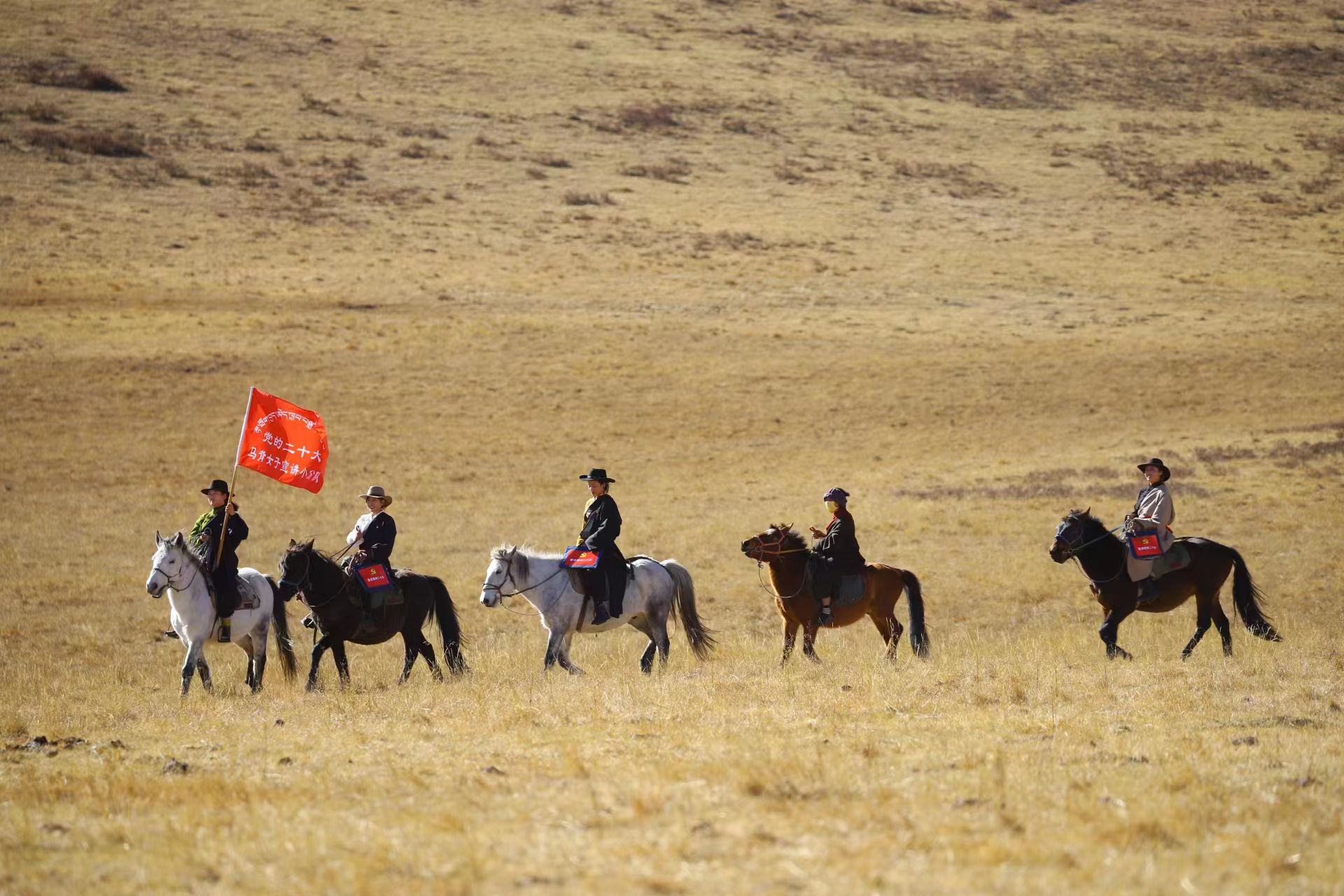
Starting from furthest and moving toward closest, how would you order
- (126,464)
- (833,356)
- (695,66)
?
1. (695,66)
2. (833,356)
3. (126,464)

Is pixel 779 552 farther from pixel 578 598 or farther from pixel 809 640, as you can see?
pixel 578 598

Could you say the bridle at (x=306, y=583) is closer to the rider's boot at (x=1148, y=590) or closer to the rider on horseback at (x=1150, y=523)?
the rider on horseback at (x=1150, y=523)

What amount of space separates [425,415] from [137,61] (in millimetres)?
51392

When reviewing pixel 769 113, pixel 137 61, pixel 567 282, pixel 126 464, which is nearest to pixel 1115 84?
pixel 769 113

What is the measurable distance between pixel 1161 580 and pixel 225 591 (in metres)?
11.0

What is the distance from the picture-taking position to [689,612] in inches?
625

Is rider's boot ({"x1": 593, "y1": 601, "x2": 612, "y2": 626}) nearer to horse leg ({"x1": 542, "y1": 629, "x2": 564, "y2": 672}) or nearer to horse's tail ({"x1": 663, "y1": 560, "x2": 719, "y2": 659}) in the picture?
horse leg ({"x1": 542, "y1": 629, "x2": 564, "y2": 672})

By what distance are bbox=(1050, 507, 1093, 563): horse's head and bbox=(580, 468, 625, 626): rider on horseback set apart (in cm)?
508

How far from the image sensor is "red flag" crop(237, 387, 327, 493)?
15.9 metres

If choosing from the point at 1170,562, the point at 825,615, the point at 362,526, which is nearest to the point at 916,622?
the point at 825,615

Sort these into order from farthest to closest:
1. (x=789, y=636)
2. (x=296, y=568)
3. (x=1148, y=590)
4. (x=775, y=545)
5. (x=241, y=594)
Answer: (x=789, y=636)
(x=1148, y=590)
(x=775, y=545)
(x=241, y=594)
(x=296, y=568)

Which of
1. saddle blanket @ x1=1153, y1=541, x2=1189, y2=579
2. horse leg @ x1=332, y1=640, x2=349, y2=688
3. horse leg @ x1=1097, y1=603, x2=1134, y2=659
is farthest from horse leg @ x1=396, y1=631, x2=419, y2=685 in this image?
saddle blanket @ x1=1153, y1=541, x2=1189, y2=579

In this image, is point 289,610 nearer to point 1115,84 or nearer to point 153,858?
point 153,858

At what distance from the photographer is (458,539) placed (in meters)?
27.8
